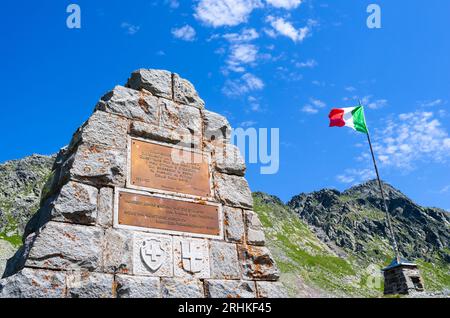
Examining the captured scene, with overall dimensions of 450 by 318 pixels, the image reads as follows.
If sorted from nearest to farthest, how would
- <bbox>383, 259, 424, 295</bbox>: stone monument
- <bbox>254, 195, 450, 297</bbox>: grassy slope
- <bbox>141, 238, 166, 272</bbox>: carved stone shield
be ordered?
<bbox>141, 238, 166, 272</bbox>: carved stone shield, <bbox>383, 259, 424, 295</bbox>: stone monument, <bbox>254, 195, 450, 297</bbox>: grassy slope

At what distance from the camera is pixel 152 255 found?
6.40m

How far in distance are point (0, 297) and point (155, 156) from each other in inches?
124

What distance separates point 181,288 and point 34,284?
6.67ft

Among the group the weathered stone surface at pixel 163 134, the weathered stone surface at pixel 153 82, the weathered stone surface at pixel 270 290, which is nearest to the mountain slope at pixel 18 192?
the weathered stone surface at pixel 153 82

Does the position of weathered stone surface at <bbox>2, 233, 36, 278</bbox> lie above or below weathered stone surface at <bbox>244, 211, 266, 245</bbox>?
below

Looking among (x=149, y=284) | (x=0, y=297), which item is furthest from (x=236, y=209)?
(x=0, y=297)

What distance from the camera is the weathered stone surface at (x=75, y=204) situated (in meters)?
5.96

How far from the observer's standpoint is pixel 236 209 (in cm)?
777

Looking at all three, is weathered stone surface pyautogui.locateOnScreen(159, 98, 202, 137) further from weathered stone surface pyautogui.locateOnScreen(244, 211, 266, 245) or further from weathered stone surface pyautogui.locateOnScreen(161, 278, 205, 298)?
weathered stone surface pyautogui.locateOnScreen(161, 278, 205, 298)

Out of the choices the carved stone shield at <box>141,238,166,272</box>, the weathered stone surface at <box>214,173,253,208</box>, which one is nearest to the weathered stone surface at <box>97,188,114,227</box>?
the carved stone shield at <box>141,238,166,272</box>

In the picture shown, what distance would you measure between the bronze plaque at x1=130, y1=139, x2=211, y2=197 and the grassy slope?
71.8 meters

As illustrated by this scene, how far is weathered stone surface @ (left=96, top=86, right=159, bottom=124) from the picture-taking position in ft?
23.8

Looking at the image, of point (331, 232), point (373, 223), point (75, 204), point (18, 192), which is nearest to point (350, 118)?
→ point (75, 204)
